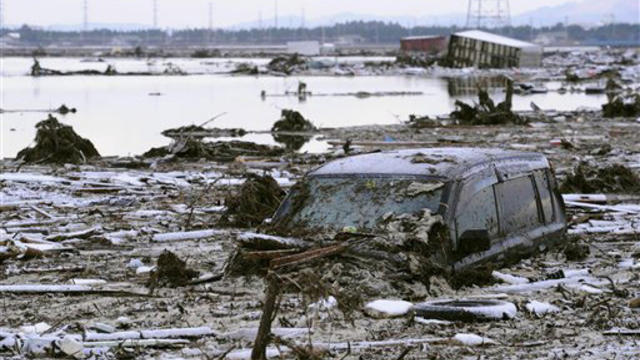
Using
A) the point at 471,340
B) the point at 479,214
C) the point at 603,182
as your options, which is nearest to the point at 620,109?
the point at 603,182

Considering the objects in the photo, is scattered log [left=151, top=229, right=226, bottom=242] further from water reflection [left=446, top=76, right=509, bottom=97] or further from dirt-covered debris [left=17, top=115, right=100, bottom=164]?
water reflection [left=446, top=76, right=509, bottom=97]

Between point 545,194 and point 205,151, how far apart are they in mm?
14123

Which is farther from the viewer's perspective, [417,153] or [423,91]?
[423,91]

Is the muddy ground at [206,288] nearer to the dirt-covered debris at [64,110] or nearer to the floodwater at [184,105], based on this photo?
the floodwater at [184,105]

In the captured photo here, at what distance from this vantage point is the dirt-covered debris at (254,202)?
48.1 ft

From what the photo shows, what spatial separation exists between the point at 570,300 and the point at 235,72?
3283 inches

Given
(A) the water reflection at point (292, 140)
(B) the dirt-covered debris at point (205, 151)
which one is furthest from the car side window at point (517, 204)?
(A) the water reflection at point (292, 140)

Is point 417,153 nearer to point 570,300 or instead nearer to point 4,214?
point 570,300

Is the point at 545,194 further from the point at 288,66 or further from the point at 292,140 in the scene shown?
the point at 288,66

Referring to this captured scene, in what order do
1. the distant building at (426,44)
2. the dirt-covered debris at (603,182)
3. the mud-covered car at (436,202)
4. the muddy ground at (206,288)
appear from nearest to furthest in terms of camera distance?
1. the muddy ground at (206,288)
2. the mud-covered car at (436,202)
3. the dirt-covered debris at (603,182)
4. the distant building at (426,44)

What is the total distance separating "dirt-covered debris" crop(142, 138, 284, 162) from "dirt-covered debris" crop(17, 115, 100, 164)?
173cm

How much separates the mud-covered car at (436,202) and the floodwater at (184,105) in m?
17.0

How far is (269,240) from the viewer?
979cm

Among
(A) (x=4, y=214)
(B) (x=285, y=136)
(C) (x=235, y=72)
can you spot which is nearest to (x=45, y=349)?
(A) (x=4, y=214)
